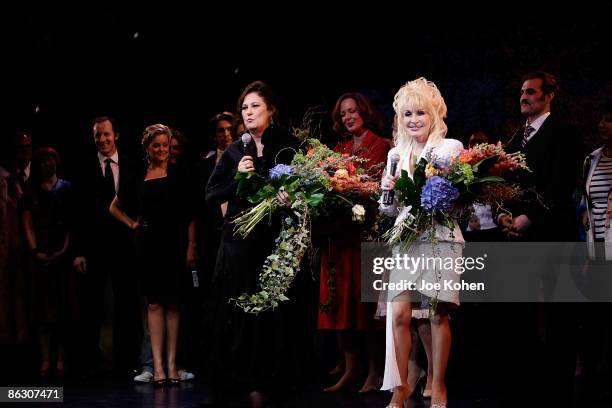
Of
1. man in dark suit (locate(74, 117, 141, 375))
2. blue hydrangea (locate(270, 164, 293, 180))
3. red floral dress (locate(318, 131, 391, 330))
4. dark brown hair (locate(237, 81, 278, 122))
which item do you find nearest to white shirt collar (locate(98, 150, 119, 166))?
man in dark suit (locate(74, 117, 141, 375))

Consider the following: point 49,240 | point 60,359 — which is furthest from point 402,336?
point 49,240

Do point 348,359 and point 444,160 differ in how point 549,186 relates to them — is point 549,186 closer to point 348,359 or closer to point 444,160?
point 444,160

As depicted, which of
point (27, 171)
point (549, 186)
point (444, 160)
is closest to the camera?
point (444, 160)

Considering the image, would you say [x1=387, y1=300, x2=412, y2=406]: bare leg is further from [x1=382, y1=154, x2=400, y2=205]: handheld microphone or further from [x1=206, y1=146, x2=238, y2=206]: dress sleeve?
[x1=206, y1=146, x2=238, y2=206]: dress sleeve

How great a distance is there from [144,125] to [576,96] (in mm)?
4897

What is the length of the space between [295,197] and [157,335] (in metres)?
1.82

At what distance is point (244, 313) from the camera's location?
18.5 ft

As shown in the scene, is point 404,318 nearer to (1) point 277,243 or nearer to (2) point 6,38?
(1) point 277,243

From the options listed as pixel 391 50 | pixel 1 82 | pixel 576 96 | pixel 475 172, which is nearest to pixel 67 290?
pixel 1 82

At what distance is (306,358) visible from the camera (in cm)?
565

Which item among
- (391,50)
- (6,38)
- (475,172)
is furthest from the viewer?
(391,50)

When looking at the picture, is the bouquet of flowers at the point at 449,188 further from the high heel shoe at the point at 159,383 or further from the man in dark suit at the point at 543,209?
the high heel shoe at the point at 159,383

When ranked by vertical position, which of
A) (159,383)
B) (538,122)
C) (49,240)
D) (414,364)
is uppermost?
(538,122)

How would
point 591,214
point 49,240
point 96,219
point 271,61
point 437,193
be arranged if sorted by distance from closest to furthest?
point 437,193 < point 591,214 < point 96,219 < point 49,240 < point 271,61
